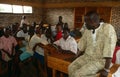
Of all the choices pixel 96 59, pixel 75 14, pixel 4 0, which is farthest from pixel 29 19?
pixel 96 59

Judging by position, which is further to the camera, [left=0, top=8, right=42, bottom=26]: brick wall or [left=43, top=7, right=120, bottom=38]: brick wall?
[left=0, top=8, right=42, bottom=26]: brick wall

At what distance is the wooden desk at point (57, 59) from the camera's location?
2849 millimetres

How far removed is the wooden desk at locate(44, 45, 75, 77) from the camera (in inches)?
112

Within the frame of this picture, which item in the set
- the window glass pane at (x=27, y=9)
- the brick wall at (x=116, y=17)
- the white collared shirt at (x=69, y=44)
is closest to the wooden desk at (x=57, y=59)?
the white collared shirt at (x=69, y=44)

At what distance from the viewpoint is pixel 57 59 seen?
297cm

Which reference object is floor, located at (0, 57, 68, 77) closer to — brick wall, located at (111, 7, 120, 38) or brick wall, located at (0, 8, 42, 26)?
brick wall, located at (0, 8, 42, 26)

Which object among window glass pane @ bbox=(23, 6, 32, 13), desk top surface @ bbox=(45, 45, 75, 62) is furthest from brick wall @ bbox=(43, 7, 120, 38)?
desk top surface @ bbox=(45, 45, 75, 62)

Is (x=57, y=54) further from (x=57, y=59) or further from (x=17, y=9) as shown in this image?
(x=17, y=9)

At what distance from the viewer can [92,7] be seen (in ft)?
28.6

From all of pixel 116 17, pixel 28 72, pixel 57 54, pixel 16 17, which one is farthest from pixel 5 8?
pixel 57 54

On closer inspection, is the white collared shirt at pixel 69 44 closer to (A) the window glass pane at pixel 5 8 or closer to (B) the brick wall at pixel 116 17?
(B) the brick wall at pixel 116 17

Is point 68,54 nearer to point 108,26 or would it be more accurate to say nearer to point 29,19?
point 108,26

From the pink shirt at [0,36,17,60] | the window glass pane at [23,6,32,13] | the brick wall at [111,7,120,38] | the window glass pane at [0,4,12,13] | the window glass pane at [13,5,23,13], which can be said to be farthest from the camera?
the window glass pane at [23,6,32,13]

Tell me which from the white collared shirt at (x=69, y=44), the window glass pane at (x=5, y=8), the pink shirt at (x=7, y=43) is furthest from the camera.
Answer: the window glass pane at (x=5, y=8)
